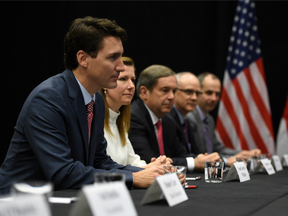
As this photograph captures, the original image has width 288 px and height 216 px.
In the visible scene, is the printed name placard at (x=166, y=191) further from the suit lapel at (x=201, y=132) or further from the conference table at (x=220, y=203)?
Result: the suit lapel at (x=201, y=132)

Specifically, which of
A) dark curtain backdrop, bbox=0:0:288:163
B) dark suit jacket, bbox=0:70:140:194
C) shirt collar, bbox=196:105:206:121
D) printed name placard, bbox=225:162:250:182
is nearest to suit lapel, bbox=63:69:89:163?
dark suit jacket, bbox=0:70:140:194

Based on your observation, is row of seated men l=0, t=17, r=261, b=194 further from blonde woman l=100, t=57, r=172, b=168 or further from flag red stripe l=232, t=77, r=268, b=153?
flag red stripe l=232, t=77, r=268, b=153

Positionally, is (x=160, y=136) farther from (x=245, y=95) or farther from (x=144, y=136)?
(x=245, y=95)

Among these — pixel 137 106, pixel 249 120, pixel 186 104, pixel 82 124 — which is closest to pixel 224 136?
pixel 249 120

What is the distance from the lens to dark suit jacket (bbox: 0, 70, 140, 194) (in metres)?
1.42

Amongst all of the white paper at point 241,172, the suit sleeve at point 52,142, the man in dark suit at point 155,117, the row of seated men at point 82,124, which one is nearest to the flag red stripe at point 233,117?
the man in dark suit at point 155,117

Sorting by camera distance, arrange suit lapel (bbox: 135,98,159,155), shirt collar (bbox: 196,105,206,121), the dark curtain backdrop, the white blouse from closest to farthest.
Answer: the white blouse
the dark curtain backdrop
suit lapel (bbox: 135,98,159,155)
shirt collar (bbox: 196,105,206,121)

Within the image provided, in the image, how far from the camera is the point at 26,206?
787 mm

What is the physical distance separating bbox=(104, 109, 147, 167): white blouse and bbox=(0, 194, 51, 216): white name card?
1516 millimetres

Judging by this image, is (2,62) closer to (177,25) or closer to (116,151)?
(116,151)

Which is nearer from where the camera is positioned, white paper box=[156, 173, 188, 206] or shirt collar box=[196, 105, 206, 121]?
white paper box=[156, 173, 188, 206]

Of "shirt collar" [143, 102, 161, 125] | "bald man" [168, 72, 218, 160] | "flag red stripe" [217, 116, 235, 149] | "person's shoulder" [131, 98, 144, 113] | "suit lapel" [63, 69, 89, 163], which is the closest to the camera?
"suit lapel" [63, 69, 89, 163]

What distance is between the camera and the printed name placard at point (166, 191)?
1.15 meters

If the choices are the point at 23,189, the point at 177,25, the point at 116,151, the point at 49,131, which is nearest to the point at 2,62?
the point at 116,151
